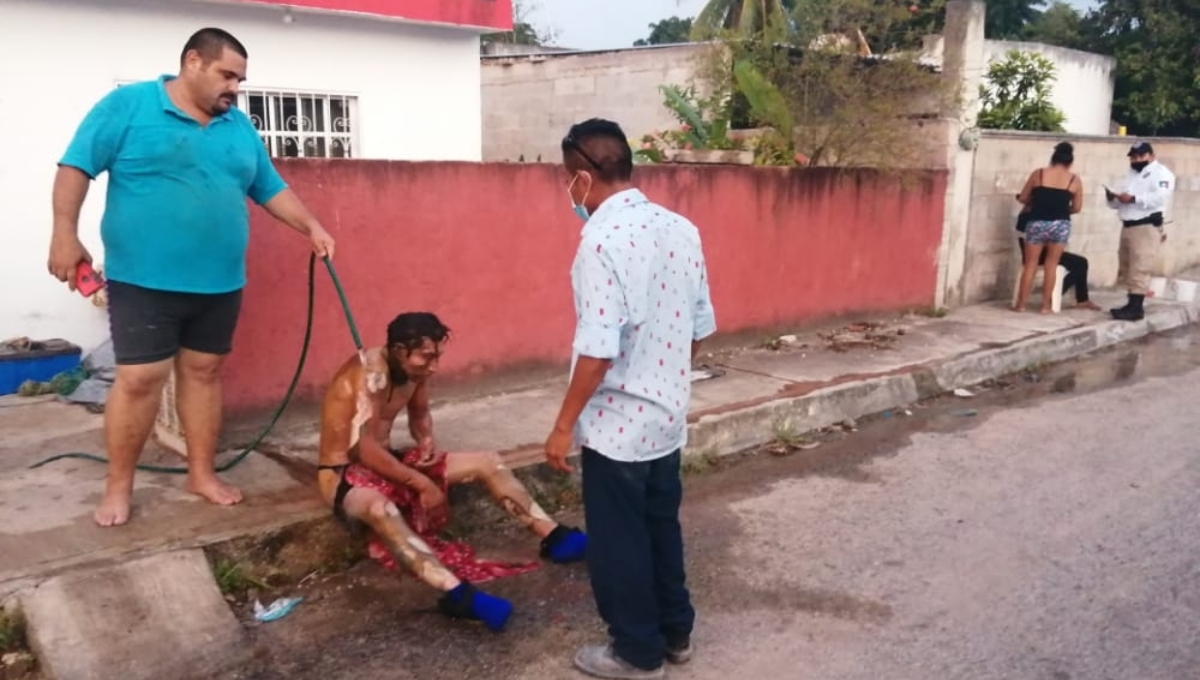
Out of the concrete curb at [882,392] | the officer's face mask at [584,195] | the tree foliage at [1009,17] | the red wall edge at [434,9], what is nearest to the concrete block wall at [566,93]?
the red wall edge at [434,9]

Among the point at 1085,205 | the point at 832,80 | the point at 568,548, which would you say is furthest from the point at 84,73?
the point at 1085,205

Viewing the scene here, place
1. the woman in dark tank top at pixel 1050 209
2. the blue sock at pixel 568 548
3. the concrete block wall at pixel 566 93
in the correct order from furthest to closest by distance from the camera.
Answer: the concrete block wall at pixel 566 93
the woman in dark tank top at pixel 1050 209
the blue sock at pixel 568 548

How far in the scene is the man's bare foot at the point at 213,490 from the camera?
4.13m

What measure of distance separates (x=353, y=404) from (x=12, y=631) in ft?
4.40

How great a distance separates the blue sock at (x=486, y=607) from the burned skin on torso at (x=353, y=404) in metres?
Answer: 0.77

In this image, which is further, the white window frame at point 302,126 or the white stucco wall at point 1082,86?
the white stucco wall at point 1082,86

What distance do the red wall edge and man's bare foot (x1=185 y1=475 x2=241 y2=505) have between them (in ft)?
Answer: 13.9

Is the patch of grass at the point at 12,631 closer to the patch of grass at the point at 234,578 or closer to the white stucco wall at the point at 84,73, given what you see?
the patch of grass at the point at 234,578

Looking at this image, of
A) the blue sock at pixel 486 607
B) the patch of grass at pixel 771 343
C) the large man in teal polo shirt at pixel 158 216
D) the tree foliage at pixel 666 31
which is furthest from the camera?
the tree foliage at pixel 666 31

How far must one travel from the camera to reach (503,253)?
20.1ft

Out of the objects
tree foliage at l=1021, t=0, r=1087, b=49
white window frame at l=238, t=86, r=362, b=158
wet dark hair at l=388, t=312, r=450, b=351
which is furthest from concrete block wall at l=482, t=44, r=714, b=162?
tree foliage at l=1021, t=0, r=1087, b=49

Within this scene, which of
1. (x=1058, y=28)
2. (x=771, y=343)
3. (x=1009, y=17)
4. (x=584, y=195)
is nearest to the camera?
(x=584, y=195)

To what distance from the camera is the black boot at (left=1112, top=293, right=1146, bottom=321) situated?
382 inches

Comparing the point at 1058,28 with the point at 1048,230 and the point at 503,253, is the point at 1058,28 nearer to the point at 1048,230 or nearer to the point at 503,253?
the point at 1048,230
